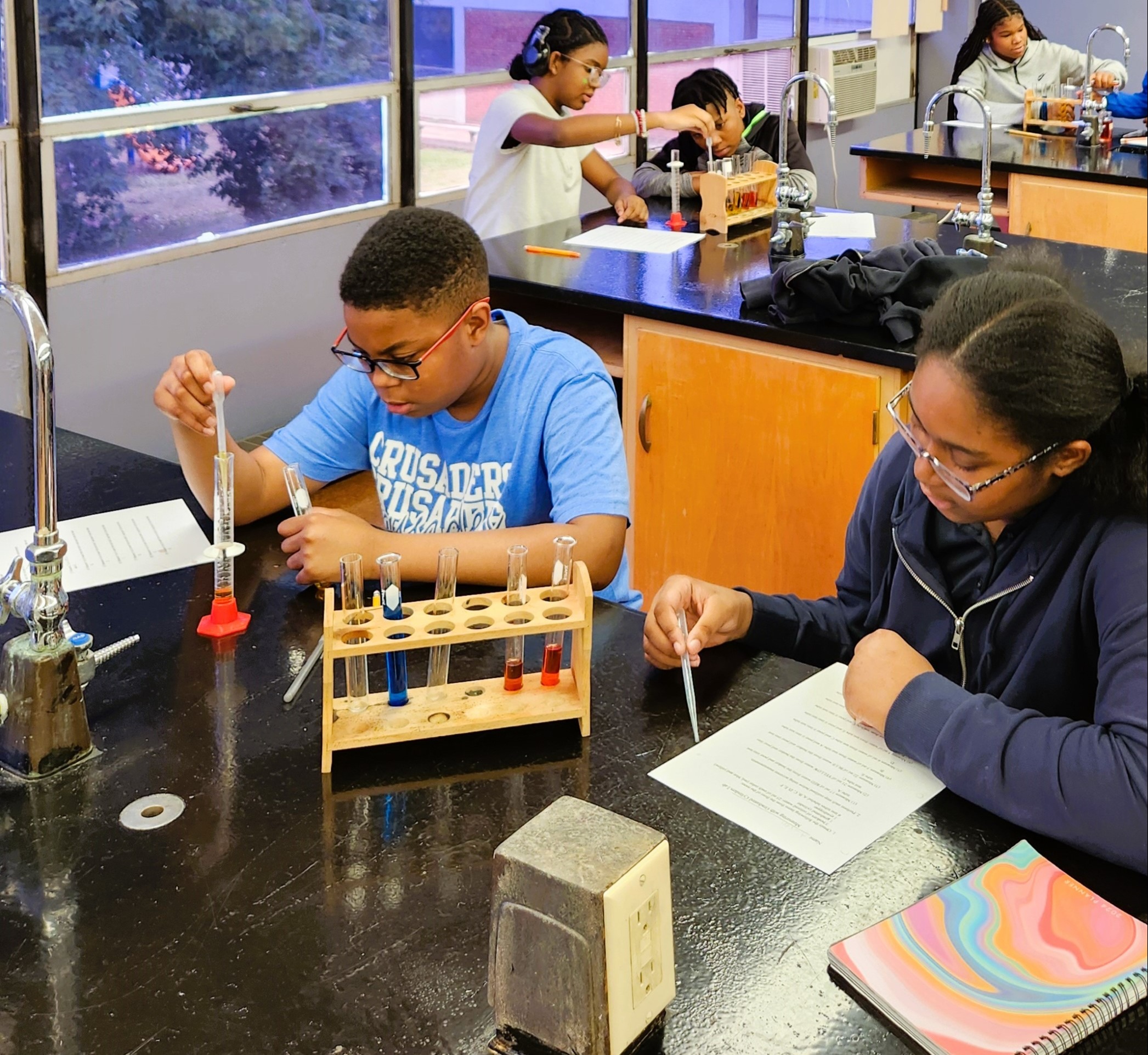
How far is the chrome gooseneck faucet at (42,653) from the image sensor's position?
1.14 m

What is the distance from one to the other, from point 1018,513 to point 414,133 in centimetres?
356

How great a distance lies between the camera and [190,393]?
63.6 inches

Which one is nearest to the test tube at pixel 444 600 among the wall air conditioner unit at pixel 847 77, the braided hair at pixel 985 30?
the braided hair at pixel 985 30

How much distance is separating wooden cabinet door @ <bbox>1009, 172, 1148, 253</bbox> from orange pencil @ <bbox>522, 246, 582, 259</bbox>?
5.51 feet

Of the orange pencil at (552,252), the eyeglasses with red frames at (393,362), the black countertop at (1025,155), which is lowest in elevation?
the eyeglasses with red frames at (393,362)

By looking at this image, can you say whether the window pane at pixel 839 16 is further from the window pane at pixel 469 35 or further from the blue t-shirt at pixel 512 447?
the blue t-shirt at pixel 512 447

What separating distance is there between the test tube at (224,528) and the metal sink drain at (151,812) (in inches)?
13.5

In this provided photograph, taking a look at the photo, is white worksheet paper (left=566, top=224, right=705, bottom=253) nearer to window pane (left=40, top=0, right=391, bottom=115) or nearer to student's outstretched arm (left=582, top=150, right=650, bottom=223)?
→ student's outstretched arm (left=582, top=150, right=650, bottom=223)

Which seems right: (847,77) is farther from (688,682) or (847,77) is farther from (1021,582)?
(688,682)

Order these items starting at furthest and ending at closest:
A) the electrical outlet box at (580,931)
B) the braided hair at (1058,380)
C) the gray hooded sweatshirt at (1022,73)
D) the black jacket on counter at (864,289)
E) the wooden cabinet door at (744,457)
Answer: the gray hooded sweatshirt at (1022,73)
the wooden cabinet door at (744,457)
the black jacket on counter at (864,289)
the braided hair at (1058,380)
the electrical outlet box at (580,931)

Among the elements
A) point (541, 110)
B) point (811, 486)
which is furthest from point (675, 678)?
point (541, 110)

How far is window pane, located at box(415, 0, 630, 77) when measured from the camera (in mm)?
4422

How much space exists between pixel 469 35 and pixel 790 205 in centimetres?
191

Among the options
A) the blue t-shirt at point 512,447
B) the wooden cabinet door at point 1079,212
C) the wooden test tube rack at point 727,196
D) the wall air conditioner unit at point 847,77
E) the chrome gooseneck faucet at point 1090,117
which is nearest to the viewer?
the blue t-shirt at point 512,447
